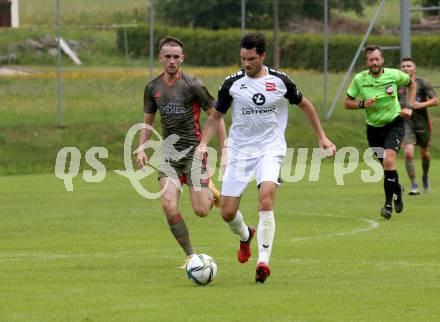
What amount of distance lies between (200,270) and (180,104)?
2145 millimetres

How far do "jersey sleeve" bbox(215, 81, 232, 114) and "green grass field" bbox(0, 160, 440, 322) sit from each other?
1.60 meters

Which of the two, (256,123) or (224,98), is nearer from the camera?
(256,123)

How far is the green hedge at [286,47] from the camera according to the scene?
3872 centimetres

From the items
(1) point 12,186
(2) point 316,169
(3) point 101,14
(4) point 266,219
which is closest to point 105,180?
(1) point 12,186

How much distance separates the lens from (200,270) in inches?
457

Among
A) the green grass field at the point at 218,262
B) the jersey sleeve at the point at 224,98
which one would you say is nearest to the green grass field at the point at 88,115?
the green grass field at the point at 218,262

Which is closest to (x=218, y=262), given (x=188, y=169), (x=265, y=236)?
(x=188, y=169)

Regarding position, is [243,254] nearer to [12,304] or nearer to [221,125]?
[221,125]

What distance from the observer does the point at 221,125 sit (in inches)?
514

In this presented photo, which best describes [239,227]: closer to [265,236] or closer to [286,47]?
[265,236]

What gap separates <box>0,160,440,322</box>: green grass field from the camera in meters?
10.1

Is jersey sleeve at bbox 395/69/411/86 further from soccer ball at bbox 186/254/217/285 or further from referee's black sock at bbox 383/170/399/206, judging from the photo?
soccer ball at bbox 186/254/217/285

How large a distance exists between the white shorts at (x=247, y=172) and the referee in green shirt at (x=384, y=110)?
6.12m

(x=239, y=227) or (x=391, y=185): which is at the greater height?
(x=239, y=227)
